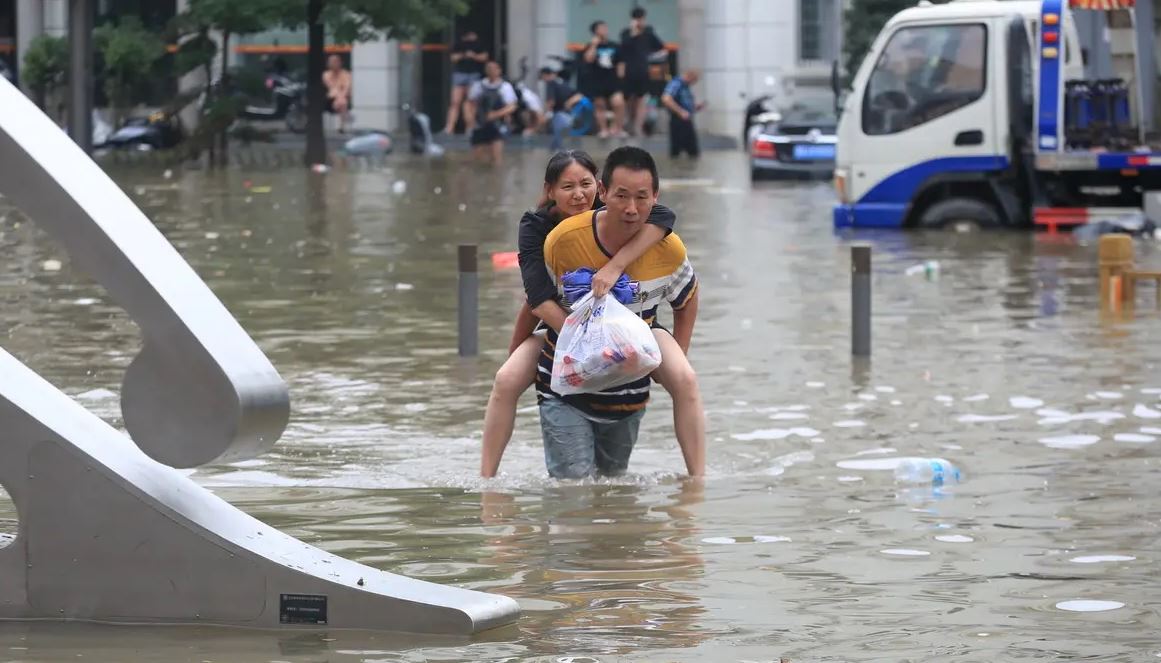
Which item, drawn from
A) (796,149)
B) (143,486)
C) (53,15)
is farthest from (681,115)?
(143,486)

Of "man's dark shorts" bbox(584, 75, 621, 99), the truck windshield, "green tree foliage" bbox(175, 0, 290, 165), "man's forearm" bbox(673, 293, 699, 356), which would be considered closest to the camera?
"man's forearm" bbox(673, 293, 699, 356)

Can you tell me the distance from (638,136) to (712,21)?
22.1ft

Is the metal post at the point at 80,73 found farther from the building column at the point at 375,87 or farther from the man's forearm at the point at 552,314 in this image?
the man's forearm at the point at 552,314

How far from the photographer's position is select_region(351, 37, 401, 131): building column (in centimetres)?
5372

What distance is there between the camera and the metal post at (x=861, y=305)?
13656 mm

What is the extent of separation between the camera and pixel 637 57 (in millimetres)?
46125

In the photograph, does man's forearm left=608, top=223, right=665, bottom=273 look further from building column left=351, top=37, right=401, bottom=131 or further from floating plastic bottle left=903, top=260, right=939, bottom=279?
building column left=351, top=37, right=401, bottom=131

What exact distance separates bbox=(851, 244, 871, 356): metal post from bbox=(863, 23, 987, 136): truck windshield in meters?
10.7

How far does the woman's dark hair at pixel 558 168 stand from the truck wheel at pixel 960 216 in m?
15.8

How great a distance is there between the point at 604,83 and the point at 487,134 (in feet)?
20.2

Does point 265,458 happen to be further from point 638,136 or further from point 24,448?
point 638,136

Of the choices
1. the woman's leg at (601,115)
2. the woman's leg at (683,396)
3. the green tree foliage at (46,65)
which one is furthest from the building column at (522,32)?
the woman's leg at (683,396)

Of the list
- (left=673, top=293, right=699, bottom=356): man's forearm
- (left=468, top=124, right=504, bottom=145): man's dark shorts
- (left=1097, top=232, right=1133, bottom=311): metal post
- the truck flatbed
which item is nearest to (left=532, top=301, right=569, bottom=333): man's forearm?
(left=673, top=293, right=699, bottom=356): man's forearm

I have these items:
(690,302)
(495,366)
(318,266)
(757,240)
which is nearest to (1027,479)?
(690,302)
